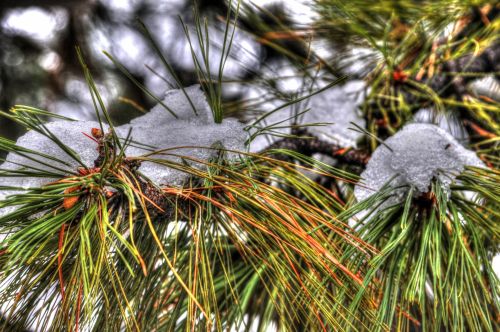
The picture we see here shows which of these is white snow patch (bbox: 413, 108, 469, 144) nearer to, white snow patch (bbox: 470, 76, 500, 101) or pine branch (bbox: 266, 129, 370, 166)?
white snow patch (bbox: 470, 76, 500, 101)

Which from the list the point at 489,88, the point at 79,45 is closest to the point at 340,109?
the point at 489,88

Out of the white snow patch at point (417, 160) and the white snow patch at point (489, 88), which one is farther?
the white snow patch at point (489, 88)

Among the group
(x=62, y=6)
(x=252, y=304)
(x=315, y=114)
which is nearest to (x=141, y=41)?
(x=62, y=6)

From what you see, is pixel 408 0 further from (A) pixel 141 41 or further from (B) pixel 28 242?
(A) pixel 141 41

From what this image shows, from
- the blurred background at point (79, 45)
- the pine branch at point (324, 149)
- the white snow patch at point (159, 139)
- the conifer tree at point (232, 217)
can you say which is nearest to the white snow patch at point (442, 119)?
the conifer tree at point (232, 217)

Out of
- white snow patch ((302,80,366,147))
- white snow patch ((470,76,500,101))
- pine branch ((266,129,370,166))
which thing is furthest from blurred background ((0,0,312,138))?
white snow patch ((470,76,500,101))

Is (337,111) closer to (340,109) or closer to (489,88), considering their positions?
(340,109)

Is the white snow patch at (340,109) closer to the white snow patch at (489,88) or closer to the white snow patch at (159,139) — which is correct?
the white snow patch at (489,88)
